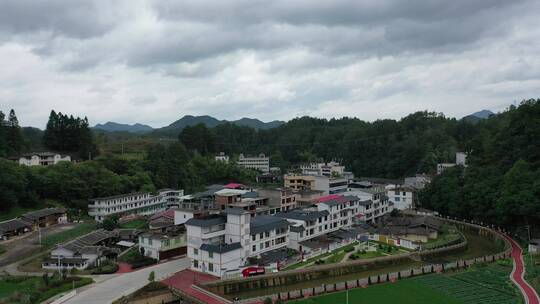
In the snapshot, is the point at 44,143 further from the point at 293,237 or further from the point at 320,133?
the point at 320,133

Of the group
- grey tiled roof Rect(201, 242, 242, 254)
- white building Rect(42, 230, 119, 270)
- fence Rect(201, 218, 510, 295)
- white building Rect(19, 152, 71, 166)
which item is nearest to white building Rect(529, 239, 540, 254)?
fence Rect(201, 218, 510, 295)

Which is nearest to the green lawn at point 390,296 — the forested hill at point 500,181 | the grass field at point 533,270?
the grass field at point 533,270

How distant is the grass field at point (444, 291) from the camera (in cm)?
2472

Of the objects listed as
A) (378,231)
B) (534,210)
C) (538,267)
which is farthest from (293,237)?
(534,210)

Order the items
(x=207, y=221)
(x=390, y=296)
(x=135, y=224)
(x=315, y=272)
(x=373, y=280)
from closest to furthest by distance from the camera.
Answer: (x=390, y=296) < (x=373, y=280) < (x=207, y=221) < (x=315, y=272) < (x=135, y=224)

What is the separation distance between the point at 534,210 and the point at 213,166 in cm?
4701

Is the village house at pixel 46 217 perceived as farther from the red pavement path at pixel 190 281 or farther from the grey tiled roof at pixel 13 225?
the red pavement path at pixel 190 281

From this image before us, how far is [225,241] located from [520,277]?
20.3 metres

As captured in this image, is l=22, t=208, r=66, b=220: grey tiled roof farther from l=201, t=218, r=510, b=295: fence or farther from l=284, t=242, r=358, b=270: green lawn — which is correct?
l=284, t=242, r=358, b=270: green lawn

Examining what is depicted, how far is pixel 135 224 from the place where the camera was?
4462 centimetres

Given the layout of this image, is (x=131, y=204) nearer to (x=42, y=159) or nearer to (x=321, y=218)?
(x=42, y=159)

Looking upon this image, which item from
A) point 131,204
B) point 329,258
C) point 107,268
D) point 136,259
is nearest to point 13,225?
point 131,204

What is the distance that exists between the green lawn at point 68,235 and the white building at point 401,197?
3560 cm

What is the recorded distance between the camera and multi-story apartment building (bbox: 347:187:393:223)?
46.1m
